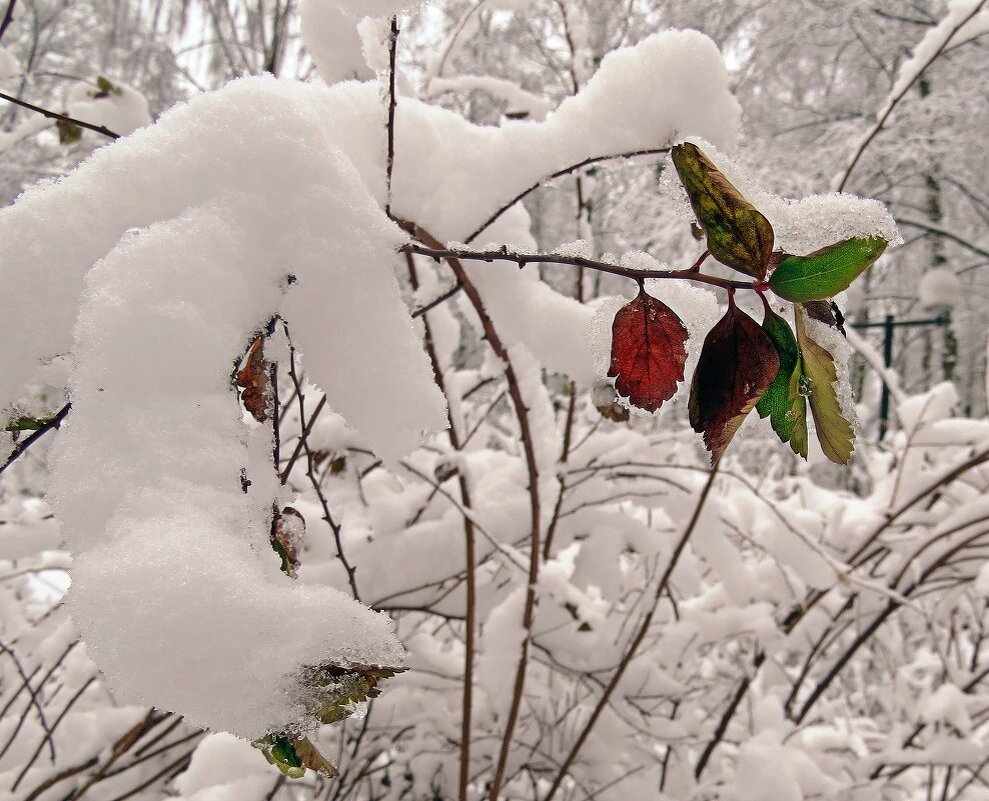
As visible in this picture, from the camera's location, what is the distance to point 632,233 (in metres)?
5.09

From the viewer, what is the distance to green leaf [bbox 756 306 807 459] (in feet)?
1.04

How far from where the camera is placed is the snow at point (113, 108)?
1.09m

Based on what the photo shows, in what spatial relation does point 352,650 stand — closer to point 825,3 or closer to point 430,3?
point 430,3

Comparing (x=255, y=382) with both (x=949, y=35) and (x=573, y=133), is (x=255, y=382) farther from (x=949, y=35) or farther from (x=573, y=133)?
(x=949, y=35)

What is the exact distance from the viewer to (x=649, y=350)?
0.36 m

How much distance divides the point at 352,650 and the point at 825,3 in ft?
20.9

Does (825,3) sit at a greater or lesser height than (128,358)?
greater

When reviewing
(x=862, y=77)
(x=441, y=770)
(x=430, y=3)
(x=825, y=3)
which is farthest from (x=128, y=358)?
(x=862, y=77)

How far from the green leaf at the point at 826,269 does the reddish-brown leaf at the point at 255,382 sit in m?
0.29

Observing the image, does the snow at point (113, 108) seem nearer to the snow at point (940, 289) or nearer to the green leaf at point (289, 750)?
the green leaf at point (289, 750)

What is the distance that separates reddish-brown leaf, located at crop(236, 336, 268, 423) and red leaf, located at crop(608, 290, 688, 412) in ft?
0.68

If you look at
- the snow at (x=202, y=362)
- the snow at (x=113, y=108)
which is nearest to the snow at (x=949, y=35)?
the snow at (x=202, y=362)

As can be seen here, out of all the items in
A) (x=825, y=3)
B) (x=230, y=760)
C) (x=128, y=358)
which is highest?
(x=825, y=3)

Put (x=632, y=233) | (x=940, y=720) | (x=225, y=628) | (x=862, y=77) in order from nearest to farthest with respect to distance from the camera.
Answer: (x=225, y=628) → (x=940, y=720) → (x=632, y=233) → (x=862, y=77)
